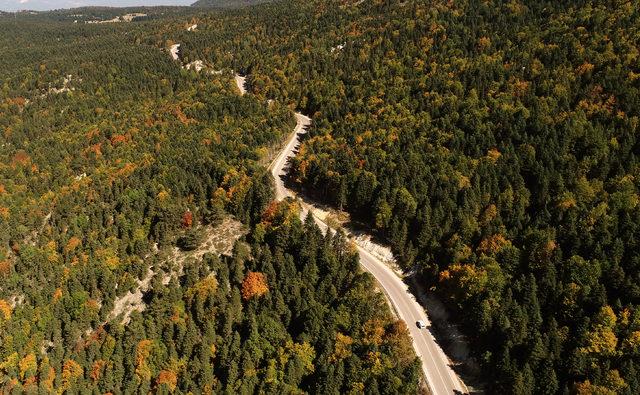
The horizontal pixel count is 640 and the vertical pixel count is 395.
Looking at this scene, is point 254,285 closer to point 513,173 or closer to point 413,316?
point 413,316

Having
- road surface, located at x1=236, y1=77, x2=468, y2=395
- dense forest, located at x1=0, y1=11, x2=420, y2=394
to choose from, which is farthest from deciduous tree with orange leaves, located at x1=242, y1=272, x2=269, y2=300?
road surface, located at x1=236, y1=77, x2=468, y2=395

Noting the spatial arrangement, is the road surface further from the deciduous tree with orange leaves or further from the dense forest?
the deciduous tree with orange leaves

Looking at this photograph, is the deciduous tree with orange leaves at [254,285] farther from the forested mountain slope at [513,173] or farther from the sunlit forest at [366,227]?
the forested mountain slope at [513,173]

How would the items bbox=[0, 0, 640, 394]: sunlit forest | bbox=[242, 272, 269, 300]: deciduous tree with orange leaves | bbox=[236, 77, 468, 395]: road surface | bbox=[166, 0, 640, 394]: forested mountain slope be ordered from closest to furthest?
bbox=[166, 0, 640, 394]: forested mountain slope
bbox=[236, 77, 468, 395]: road surface
bbox=[0, 0, 640, 394]: sunlit forest
bbox=[242, 272, 269, 300]: deciduous tree with orange leaves

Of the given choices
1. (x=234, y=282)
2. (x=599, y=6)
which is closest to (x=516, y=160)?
(x=234, y=282)

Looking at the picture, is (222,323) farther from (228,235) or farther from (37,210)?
(37,210)

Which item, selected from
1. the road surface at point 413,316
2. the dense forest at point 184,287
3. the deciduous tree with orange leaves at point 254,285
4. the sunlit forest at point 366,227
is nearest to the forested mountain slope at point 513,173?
the sunlit forest at point 366,227
